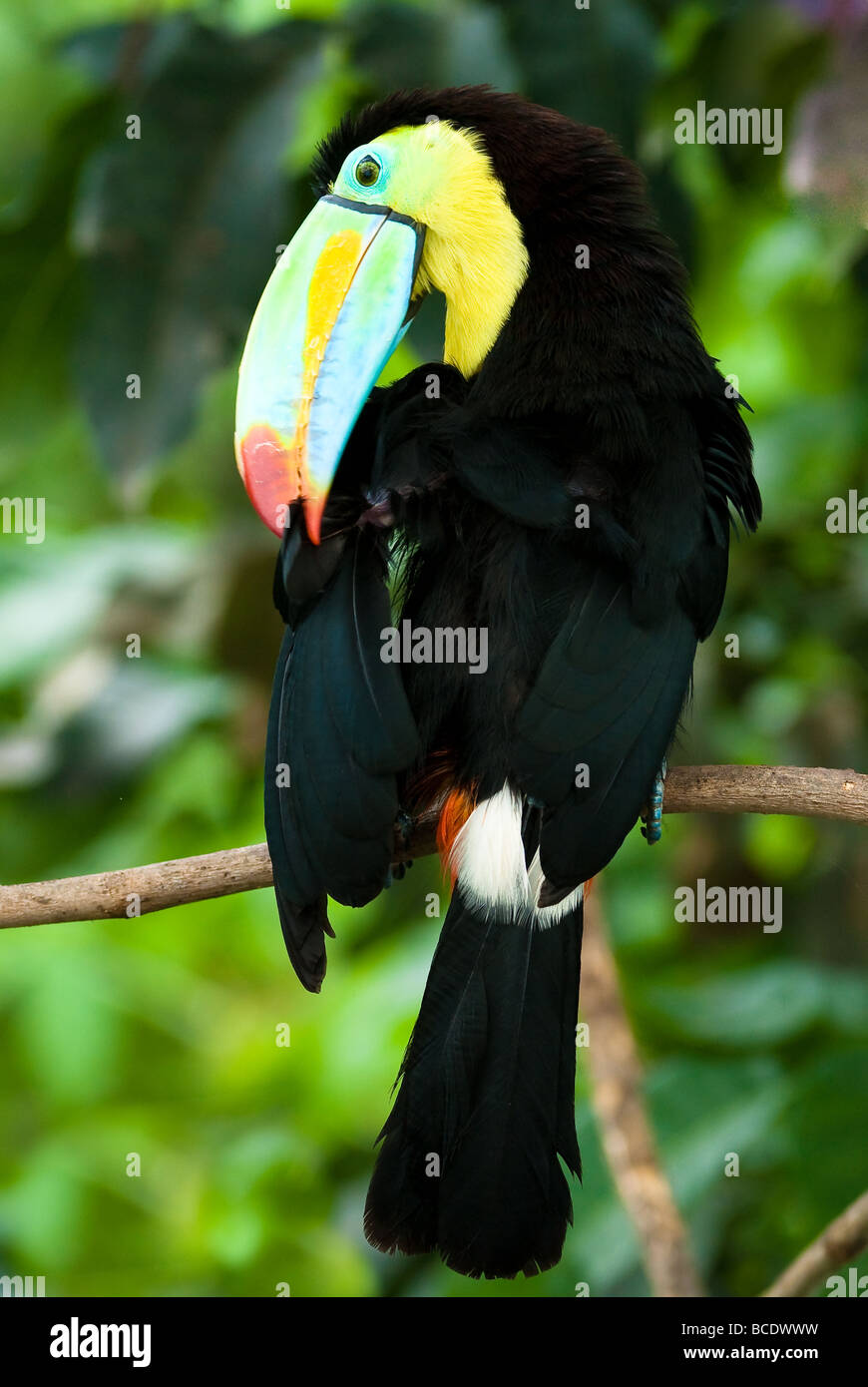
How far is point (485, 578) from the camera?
154cm

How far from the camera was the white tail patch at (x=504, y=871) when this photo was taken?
58.6 inches

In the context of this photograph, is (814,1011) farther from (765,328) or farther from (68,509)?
(68,509)

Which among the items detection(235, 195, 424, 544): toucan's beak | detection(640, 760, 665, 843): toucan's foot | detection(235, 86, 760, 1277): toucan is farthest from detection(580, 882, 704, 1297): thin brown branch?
detection(235, 195, 424, 544): toucan's beak

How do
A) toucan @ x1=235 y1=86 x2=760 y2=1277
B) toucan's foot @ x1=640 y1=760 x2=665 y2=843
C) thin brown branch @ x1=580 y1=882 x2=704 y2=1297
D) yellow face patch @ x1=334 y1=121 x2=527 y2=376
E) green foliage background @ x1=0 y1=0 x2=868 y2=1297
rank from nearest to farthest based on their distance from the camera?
1. toucan @ x1=235 y1=86 x2=760 y2=1277
2. toucan's foot @ x1=640 y1=760 x2=665 y2=843
3. yellow face patch @ x1=334 y1=121 x2=527 y2=376
4. thin brown branch @ x1=580 y1=882 x2=704 y2=1297
5. green foliage background @ x1=0 y1=0 x2=868 y2=1297

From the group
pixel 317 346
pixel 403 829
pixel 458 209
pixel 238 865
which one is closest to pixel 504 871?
pixel 403 829

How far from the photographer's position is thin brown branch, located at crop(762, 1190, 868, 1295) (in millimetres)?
1613

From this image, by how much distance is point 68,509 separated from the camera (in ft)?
10.9

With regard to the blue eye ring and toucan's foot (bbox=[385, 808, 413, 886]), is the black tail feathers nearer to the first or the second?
toucan's foot (bbox=[385, 808, 413, 886])

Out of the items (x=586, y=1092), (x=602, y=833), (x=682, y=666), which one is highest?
(x=682, y=666)

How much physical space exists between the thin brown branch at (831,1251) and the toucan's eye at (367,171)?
117 centimetres

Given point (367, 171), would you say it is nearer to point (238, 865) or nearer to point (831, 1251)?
point (238, 865)
